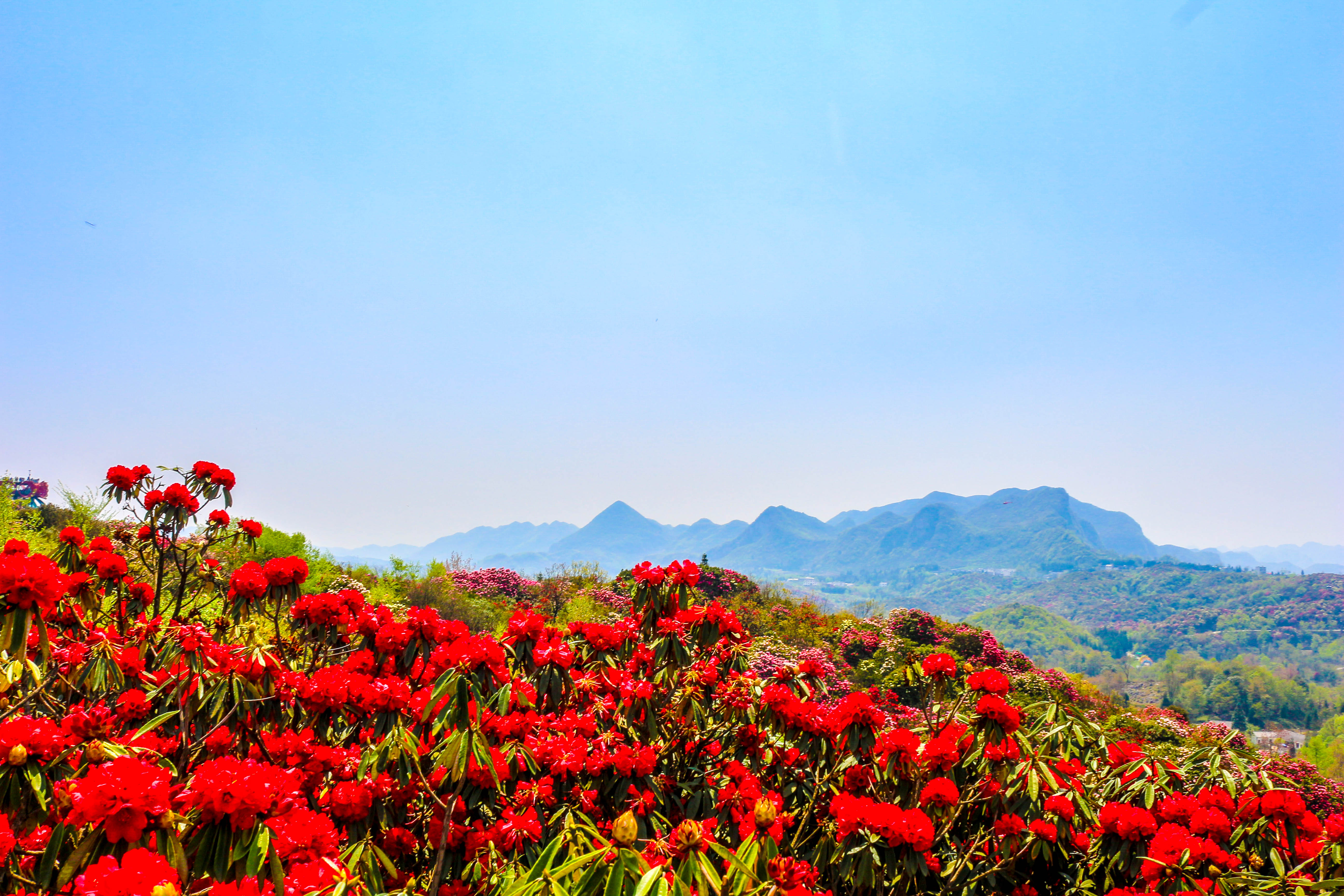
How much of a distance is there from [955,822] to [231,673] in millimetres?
3493

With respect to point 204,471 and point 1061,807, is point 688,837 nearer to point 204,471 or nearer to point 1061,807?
point 1061,807

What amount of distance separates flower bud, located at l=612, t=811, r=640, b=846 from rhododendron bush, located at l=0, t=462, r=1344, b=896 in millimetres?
18

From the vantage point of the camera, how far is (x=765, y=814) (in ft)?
6.39

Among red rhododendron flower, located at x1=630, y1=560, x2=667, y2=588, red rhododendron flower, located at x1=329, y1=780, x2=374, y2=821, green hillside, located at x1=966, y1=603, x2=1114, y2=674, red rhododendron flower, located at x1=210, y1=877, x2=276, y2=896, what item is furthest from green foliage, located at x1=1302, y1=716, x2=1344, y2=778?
green hillside, located at x1=966, y1=603, x2=1114, y2=674

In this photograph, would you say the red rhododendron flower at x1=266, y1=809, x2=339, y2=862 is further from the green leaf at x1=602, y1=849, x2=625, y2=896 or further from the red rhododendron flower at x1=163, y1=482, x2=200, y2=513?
the red rhododendron flower at x1=163, y1=482, x2=200, y2=513

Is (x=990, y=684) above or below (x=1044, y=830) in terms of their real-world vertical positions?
above

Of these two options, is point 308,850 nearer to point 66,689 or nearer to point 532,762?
point 532,762

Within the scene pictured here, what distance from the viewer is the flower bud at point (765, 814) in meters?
1.94

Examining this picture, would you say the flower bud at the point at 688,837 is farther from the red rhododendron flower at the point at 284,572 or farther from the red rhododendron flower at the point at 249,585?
the red rhododendron flower at the point at 249,585

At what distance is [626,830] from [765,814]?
0.64 metres

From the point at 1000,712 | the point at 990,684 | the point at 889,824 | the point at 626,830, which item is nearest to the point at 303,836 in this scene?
the point at 626,830

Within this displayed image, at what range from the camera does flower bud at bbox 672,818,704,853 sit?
1577 mm

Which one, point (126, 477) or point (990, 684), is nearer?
point (990, 684)

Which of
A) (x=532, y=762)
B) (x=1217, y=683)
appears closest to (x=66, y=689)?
(x=532, y=762)
